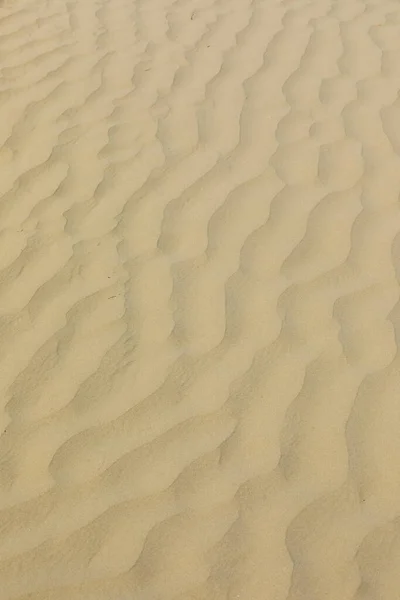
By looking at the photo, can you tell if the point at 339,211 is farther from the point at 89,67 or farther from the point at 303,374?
the point at 89,67

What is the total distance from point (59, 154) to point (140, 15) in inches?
73.9

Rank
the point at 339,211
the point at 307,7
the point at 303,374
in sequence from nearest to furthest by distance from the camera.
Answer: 1. the point at 303,374
2. the point at 339,211
3. the point at 307,7

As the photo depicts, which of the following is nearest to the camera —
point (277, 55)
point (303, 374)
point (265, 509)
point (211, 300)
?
point (265, 509)

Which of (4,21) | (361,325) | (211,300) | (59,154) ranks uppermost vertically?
(4,21)

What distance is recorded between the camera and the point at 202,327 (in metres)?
2.88

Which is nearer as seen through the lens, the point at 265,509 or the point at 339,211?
the point at 265,509

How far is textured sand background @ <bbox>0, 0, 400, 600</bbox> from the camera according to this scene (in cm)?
226

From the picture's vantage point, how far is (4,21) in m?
5.39

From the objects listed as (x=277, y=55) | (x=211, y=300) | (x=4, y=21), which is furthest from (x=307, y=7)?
(x=211, y=300)

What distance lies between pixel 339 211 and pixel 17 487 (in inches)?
67.8

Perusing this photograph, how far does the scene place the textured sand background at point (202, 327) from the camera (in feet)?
7.41

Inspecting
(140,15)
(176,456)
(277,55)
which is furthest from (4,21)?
(176,456)

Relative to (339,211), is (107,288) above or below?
above

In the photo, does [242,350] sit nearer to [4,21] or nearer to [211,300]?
[211,300]
